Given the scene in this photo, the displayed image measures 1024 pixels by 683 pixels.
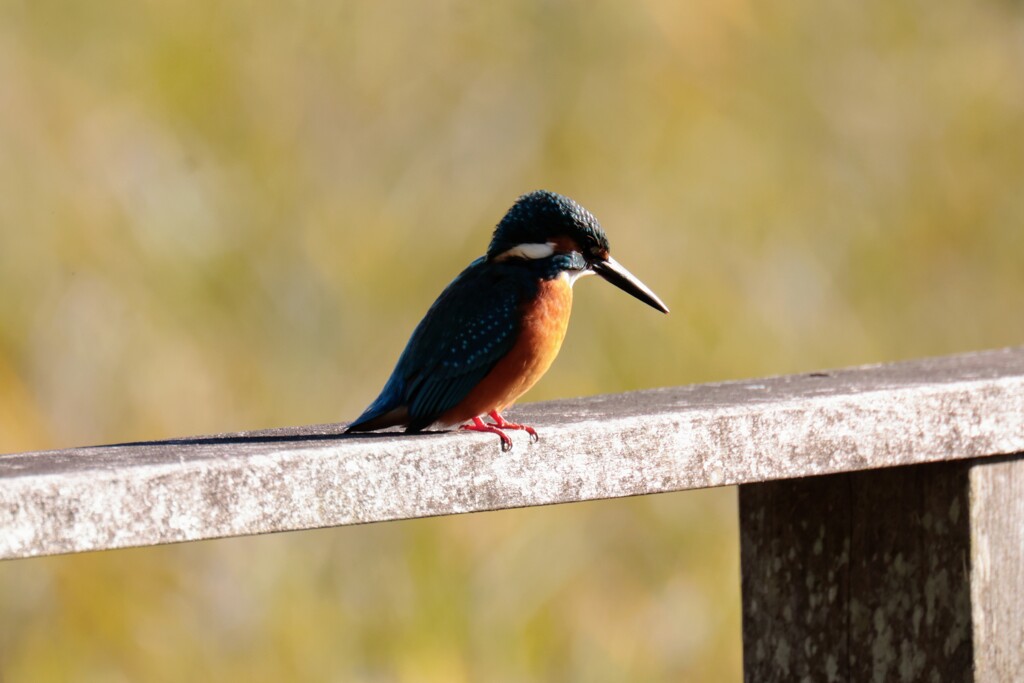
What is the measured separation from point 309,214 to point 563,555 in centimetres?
157

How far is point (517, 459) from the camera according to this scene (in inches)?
80.4

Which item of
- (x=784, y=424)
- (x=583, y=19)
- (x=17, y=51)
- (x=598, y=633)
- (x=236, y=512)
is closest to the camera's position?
(x=236, y=512)

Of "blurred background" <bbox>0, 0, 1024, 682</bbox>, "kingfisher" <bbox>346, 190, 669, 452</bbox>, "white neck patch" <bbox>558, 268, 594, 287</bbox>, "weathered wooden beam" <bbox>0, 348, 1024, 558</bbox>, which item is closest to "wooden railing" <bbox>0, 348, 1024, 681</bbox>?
"weathered wooden beam" <bbox>0, 348, 1024, 558</bbox>

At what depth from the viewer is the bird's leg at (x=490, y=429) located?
80.7 inches

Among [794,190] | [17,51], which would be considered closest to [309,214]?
[17,51]

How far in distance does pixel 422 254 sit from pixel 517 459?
135 inches

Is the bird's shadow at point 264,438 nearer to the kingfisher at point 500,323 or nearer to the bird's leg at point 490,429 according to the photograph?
the bird's leg at point 490,429

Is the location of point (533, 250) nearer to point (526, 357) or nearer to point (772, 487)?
point (526, 357)

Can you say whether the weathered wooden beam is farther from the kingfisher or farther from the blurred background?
the blurred background

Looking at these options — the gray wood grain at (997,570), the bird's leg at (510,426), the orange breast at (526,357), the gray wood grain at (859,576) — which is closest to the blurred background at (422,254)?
the gray wood grain at (859,576)

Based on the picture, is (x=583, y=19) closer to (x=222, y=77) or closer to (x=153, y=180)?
(x=222, y=77)

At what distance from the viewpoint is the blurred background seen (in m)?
4.46

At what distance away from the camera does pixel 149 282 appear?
16.2 ft

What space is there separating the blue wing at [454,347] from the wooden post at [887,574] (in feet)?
2.00
